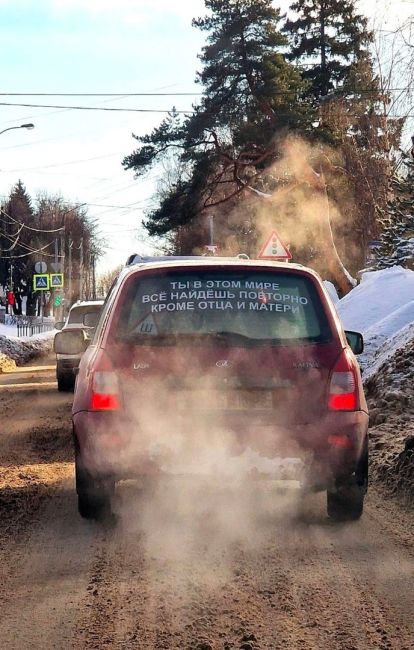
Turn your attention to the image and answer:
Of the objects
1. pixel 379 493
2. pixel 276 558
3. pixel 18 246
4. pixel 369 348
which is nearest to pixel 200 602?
pixel 276 558

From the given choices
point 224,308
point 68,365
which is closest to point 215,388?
point 224,308

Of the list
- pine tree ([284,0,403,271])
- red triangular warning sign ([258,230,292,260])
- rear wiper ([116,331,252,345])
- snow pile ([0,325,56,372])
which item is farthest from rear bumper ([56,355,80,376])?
pine tree ([284,0,403,271])

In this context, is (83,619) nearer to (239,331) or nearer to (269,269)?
(239,331)

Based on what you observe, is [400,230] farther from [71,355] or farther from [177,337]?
[177,337]

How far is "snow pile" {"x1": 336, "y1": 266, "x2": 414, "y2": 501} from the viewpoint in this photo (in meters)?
7.50

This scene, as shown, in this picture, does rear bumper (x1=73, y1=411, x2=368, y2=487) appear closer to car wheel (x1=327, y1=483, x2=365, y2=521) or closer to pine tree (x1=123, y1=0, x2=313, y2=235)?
car wheel (x1=327, y1=483, x2=365, y2=521)

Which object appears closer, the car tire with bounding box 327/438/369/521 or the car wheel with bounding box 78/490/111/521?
the car tire with bounding box 327/438/369/521

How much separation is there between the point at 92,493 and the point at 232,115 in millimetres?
26578

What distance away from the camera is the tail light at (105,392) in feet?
17.6

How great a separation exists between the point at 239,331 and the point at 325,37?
126ft

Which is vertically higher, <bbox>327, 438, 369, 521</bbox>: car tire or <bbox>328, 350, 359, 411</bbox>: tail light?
<bbox>328, 350, 359, 411</bbox>: tail light

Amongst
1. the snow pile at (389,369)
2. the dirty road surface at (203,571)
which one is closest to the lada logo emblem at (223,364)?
the dirty road surface at (203,571)

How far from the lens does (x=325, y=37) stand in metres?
41.3

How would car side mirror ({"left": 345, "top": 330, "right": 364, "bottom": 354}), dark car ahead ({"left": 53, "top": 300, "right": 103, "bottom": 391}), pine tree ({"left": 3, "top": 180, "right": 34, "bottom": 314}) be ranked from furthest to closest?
pine tree ({"left": 3, "top": 180, "right": 34, "bottom": 314})
dark car ahead ({"left": 53, "top": 300, "right": 103, "bottom": 391})
car side mirror ({"left": 345, "top": 330, "right": 364, "bottom": 354})
